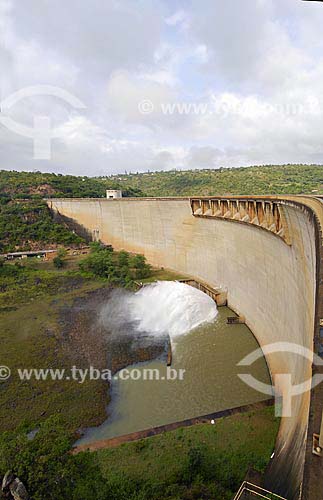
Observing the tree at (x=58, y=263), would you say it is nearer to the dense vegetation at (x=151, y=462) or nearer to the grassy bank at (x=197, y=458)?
the dense vegetation at (x=151, y=462)

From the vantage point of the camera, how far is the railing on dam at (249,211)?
9.89 m

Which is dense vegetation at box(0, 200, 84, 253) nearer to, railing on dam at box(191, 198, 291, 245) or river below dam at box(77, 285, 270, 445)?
railing on dam at box(191, 198, 291, 245)

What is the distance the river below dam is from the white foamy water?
5.3 inches

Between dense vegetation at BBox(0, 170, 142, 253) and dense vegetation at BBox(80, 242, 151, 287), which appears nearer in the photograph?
dense vegetation at BBox(80, 242, 151, 287)

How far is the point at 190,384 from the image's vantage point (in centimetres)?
1039

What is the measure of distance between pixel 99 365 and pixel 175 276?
1060 centimetres

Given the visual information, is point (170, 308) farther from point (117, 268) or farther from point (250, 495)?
point (250, 495)

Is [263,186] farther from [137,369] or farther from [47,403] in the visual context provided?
[47,403]

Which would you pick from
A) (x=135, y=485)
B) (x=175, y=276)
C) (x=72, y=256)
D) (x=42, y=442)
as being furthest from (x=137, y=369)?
(x=72, y=256)

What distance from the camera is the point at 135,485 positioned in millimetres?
6531

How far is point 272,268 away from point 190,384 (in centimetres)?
440

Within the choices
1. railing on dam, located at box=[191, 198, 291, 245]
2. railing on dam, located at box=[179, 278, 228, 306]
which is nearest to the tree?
railing on dam, located at box=[179, 278, 228, 306]

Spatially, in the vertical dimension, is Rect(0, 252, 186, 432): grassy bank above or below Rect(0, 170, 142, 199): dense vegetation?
below

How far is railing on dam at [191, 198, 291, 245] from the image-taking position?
9891 millimetres
